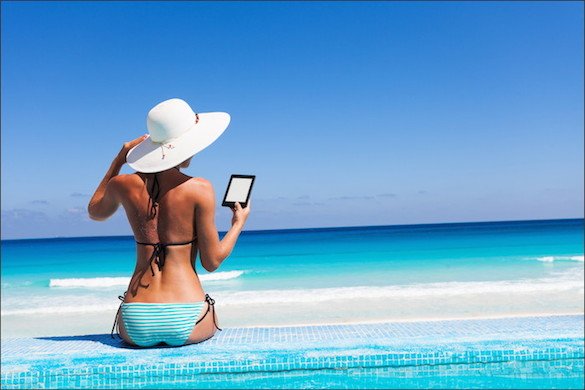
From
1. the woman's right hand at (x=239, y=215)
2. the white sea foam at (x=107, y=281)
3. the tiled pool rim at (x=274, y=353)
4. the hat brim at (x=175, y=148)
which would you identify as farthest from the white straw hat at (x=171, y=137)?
the white sea foam at (x=107, y=281)

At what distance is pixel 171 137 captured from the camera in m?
3.45

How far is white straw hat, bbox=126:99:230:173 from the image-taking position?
11.0 feet

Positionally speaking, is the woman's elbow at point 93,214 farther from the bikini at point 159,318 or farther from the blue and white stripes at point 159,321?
the blue and white stripes at point 159,321

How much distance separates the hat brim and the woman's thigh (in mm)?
940

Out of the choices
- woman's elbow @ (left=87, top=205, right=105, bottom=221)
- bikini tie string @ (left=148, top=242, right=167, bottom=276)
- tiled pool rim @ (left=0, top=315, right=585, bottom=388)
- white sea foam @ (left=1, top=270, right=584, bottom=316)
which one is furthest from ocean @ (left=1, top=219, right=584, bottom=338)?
bikini tie string @ (left=148, top=242, right=167, bottom=276)

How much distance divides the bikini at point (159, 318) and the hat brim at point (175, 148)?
14 cm

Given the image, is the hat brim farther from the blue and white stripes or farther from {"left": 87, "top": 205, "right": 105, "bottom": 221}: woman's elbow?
the blue and white stripes

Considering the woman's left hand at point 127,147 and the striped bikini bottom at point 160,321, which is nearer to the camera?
the striped bikini bottom at point 160,321

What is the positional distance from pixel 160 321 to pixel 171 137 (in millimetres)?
1071

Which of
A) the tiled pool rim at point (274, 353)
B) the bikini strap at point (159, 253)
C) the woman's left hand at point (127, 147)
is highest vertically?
the woman's left hand at point (127, 147)

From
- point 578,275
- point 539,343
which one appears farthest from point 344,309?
point 578,275

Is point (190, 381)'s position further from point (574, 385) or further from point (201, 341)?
point (574, 385)

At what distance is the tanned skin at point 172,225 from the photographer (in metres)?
3.38

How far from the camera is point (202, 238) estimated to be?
11.1 feet
